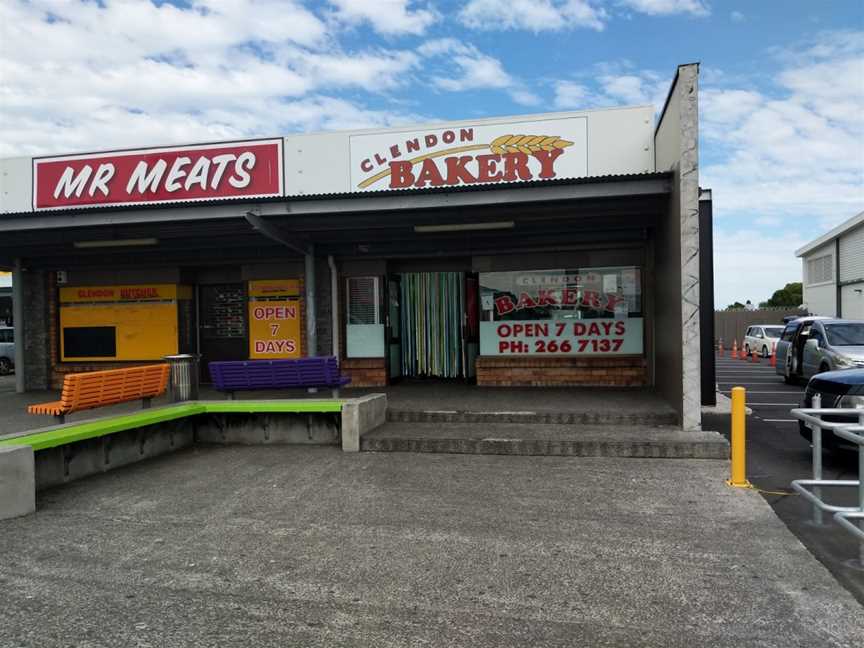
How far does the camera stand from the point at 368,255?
1255 centimetres

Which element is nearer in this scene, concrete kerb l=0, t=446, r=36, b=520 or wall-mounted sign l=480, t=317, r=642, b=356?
concrete kerb l=0, t=446, r=36, b=520

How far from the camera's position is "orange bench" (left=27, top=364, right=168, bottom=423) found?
24.2 feet

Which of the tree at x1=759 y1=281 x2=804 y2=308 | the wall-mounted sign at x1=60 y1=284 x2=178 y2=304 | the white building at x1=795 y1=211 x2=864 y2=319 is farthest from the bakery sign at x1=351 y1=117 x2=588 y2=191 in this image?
the tree at x1=759 y1=281 x2=804 y2=308

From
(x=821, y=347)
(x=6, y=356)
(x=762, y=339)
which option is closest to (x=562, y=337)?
(x=821, y=347)

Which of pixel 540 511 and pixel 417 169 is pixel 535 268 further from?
pixel 540 511

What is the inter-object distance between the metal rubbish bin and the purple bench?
403mm

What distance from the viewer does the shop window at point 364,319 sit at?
12.7 metres

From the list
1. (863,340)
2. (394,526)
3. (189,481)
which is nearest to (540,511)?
(394,526)

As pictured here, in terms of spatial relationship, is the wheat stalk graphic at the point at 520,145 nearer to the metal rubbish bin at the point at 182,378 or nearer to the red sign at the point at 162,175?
the red sign at the point at 162,175

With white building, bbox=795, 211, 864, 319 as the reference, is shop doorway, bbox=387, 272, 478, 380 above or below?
below

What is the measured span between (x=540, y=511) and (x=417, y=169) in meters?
7.87

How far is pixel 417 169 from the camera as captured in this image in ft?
39.0

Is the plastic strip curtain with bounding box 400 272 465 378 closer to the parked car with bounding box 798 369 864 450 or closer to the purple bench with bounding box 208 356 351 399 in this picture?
the purple bench with bounding box 208 356 351 399

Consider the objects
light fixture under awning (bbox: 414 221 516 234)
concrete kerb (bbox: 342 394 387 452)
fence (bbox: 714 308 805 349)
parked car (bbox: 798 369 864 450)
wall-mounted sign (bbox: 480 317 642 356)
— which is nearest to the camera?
parked car (bbox: 798 369 864 450)
